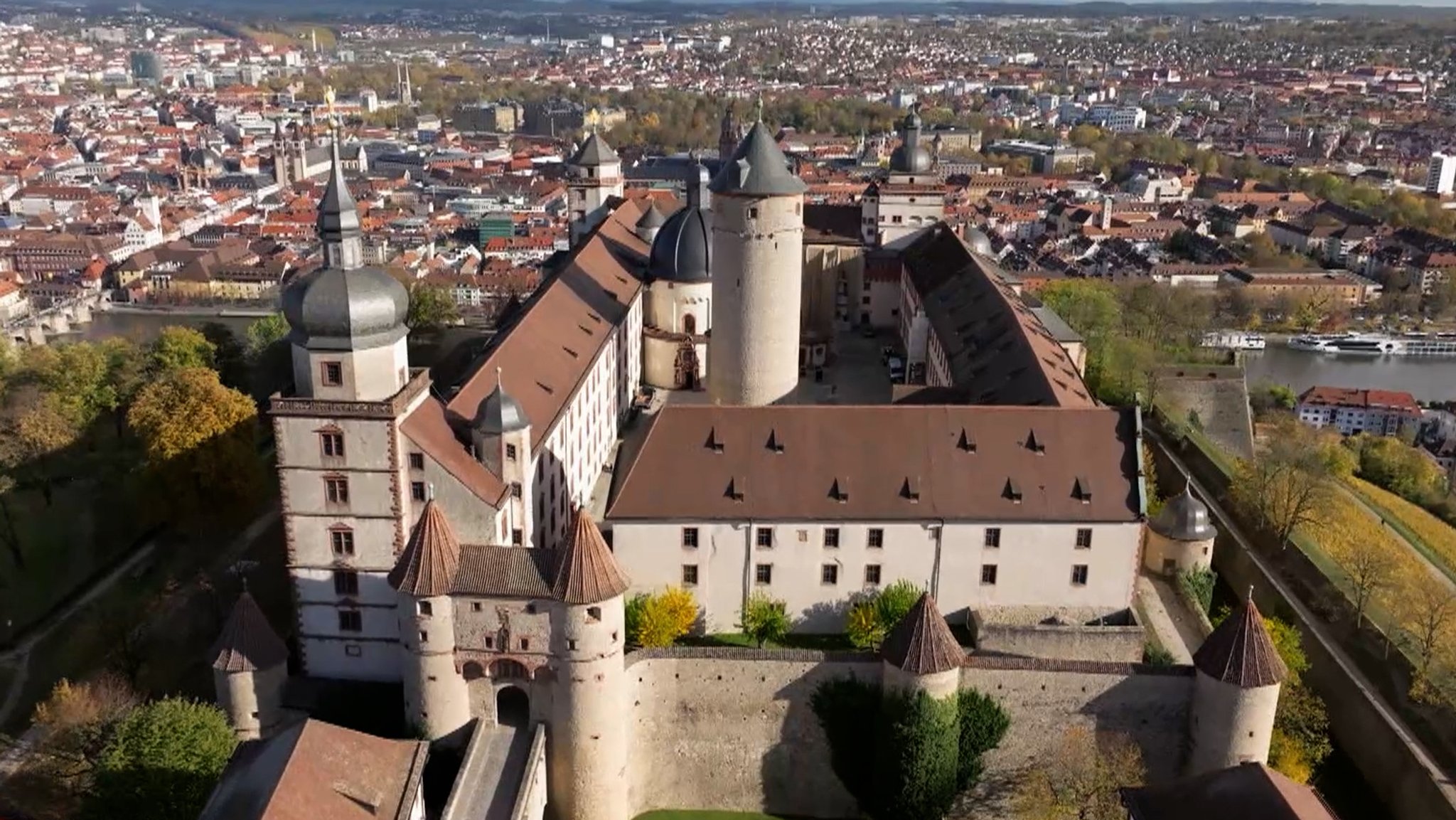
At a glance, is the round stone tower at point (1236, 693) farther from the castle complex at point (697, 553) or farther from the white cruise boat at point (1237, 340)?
the white cruise boat at point (1237, 340)

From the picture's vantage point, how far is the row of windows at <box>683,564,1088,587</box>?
45.6 meters

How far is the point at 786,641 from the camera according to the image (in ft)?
149

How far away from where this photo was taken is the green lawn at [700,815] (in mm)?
43031

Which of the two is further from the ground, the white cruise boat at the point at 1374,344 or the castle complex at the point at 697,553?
the castle complex at the point at 697,553

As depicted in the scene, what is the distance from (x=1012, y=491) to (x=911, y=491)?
3601 millimetres

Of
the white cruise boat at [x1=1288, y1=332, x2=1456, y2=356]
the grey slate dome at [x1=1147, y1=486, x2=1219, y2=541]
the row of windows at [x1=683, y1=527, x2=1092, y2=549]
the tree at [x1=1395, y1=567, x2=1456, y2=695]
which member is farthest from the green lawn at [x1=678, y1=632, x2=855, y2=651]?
the white cruise boat at [x1=1288, y1=332, x2=1456, y2=356]

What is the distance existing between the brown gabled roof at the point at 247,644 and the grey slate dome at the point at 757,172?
27.8 metres

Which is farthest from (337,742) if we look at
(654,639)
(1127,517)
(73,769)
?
(1127,517)

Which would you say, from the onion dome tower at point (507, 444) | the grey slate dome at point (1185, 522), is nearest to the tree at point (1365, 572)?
the grey slate dome at point (1185, 522)

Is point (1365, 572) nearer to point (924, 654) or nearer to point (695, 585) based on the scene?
point (924, 654)

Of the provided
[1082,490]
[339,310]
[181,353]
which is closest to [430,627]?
[339,310]

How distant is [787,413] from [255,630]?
19.4 meters

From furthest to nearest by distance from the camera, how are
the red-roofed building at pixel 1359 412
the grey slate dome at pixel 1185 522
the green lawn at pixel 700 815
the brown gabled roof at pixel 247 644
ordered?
the red-roofed building at pixel 1359 412 → the grey slate dome at pixel 1185 522 → the green lawn at pixel 700 815 → the brown gabled roof at pixel 247 644

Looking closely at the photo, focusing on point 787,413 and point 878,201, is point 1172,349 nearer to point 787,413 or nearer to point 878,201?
point 878,201
